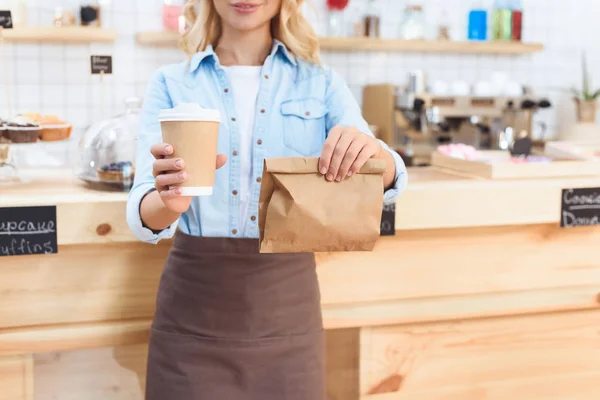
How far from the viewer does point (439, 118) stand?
4.03 meters

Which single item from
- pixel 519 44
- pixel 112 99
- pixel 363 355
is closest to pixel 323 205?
pixel 363 355

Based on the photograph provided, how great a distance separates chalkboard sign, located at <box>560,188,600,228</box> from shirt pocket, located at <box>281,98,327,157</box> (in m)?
0.87

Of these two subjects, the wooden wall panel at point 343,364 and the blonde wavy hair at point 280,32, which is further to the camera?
the wooden wall panel at point 343,364

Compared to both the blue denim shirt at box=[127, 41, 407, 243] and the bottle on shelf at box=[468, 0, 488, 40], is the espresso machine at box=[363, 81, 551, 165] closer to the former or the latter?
the bottle on shelf at box=[468, 0, 488, 40]

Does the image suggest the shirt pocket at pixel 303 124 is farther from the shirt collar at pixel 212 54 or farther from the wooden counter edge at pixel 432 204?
the wooden counter edge at pixel 432 204

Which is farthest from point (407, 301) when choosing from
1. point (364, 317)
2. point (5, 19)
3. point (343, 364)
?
point (5, 19)

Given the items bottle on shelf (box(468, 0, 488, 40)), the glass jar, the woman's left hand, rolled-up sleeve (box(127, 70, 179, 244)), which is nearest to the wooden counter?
rolled-up sleeve (box(127, 70, 179, 244))

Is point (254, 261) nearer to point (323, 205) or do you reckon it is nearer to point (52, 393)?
point (323, 205)

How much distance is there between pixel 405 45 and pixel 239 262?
301 centimetres

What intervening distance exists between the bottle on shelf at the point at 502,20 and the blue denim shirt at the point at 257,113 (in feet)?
10.2

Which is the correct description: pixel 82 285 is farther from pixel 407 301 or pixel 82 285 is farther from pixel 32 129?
pixel 407 301

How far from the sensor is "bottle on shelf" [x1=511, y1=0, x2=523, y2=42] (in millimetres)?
4363

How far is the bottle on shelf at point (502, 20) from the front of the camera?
4.34 meters

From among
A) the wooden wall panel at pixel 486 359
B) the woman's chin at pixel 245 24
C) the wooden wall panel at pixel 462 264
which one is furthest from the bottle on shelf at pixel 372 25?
the woman's chin at pixel 245 24
